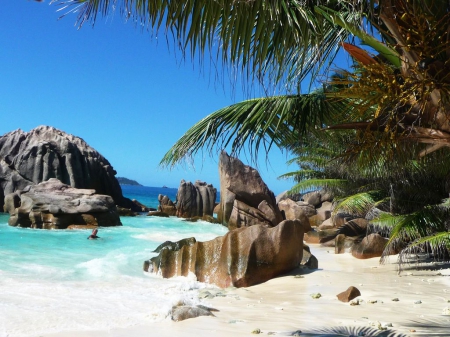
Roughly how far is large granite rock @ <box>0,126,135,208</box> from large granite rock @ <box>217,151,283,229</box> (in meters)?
21.7

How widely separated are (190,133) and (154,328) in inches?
149

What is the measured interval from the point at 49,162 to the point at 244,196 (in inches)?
922

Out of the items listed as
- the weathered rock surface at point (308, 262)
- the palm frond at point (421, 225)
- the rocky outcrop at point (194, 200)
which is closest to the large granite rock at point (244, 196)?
the weathered rock surface at point (308, 262)

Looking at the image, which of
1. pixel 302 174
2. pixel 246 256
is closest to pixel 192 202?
pixel 302 174

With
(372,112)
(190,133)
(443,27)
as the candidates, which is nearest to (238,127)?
(190,133)

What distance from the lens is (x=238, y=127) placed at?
4.29m

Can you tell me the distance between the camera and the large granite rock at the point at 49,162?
4144cm

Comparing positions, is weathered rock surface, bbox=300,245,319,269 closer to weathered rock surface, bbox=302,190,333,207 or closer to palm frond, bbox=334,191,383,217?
palm frond, bbox=334,191,383,217

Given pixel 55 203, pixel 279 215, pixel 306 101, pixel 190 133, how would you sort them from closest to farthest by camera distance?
1. pixel 190 133
2. pixel 306 101
3. pixel 279 215
4. pixel 55 203

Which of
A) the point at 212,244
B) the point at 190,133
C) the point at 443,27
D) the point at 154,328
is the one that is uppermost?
the point at 443,27

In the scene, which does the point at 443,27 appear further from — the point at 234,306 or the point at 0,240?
the point at 0,240

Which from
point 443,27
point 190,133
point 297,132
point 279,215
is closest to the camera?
point 443,27

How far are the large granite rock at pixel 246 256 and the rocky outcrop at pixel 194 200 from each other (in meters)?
28.9

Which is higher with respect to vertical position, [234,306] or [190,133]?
[190,133]
